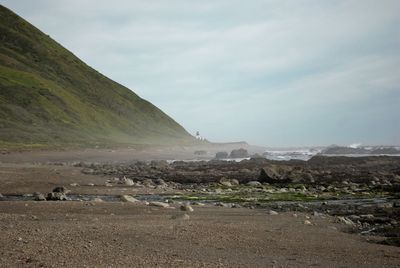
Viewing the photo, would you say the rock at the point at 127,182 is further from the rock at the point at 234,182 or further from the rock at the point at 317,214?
the rock at the point at 317,214

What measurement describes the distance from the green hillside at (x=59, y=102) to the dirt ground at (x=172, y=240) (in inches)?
2663

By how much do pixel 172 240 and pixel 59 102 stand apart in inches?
4653

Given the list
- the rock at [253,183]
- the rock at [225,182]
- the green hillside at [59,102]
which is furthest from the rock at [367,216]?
the green hillside at [59,102]

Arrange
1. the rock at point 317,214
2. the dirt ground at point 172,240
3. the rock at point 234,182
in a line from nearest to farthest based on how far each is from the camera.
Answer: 1. the dirt ground at point 172,240
2. the rock at point 317,214
3. the rock at point 234,182

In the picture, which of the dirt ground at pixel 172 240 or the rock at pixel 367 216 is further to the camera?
the rock at pixel 367 216

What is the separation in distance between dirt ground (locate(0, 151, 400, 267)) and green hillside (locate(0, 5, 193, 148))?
67643 mm

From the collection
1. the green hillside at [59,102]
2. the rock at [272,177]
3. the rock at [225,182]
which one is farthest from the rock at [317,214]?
the green hillside at [59,102]

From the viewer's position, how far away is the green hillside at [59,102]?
9850 cm

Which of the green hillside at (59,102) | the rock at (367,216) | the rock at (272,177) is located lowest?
the rock at (367,216)

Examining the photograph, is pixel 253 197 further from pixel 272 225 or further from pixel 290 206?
pixel 272 225

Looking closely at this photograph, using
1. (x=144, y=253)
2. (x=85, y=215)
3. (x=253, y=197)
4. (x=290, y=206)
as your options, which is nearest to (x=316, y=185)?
(x=253, y=197)

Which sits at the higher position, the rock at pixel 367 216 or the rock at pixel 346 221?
the rock at pixel 367 216

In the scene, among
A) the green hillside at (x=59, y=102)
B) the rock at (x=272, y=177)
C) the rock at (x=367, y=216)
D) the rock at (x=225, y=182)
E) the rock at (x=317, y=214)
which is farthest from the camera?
the green hillside at (x=59, y=102)

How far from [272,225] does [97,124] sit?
12020cm
